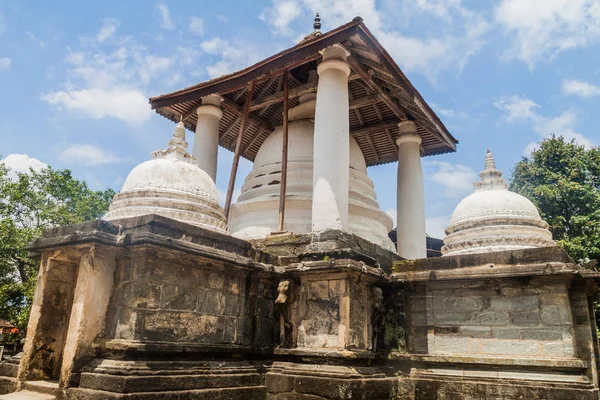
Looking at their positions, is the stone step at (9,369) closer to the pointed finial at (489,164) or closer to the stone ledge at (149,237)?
the stone ledge at (149,237)

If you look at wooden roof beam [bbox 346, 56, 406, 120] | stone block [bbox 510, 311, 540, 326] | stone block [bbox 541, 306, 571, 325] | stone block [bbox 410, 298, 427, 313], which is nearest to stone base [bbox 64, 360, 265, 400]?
stone block [bbox 410, 298, 427, 313]

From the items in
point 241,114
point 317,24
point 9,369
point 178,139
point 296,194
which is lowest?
point 9,369

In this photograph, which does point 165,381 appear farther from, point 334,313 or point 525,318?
point 525,318

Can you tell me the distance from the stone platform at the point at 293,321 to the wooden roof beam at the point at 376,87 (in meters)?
4.19

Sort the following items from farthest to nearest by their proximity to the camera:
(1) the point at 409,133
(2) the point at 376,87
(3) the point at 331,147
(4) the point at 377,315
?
(1) the point at 409,133 < (2) the point at 376,87 < (3) the point at 331,147 < (4) the point at 377,315

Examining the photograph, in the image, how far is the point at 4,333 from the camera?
25.9 metres

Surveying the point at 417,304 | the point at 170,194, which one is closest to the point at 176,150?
the point at 170,194

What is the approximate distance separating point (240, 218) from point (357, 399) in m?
5.84

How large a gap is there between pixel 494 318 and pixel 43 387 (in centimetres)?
648

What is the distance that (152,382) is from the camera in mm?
6035

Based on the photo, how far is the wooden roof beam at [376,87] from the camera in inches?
427

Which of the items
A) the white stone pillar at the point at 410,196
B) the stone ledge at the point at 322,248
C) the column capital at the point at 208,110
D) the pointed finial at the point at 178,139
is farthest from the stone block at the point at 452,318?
the column capital at the point at 208,110

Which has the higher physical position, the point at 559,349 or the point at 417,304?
the point at 417,304

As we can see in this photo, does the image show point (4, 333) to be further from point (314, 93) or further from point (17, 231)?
point (314, 93)
